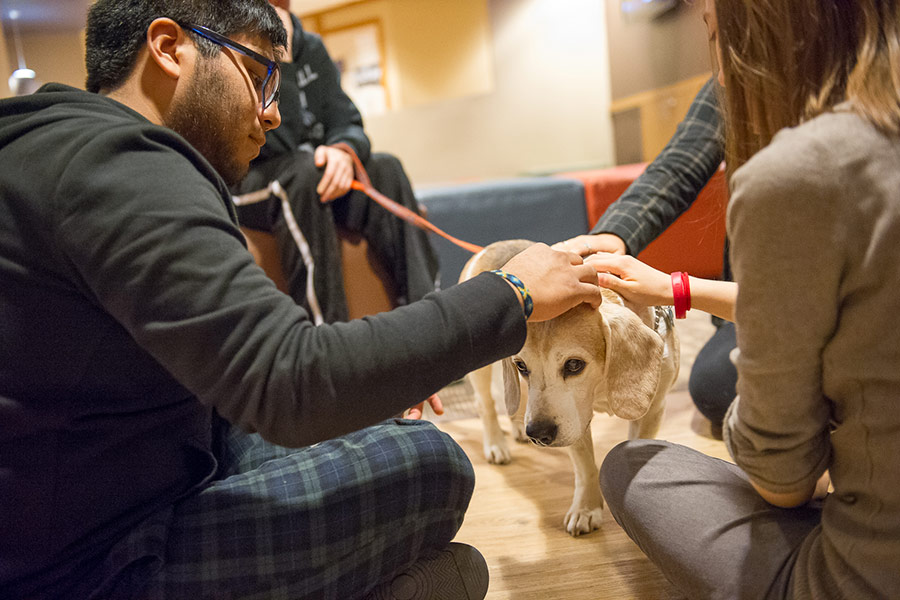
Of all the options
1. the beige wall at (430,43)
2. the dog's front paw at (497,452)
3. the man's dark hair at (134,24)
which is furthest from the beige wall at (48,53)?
the beige wall at (430,43)

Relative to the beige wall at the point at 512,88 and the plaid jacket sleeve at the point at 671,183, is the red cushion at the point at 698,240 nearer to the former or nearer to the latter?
the plaid jacket sleeve at the point at 671,183

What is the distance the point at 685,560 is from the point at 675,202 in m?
1.06

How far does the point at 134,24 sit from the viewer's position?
1.01 metres

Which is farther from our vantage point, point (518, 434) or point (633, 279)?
point (518, 434)

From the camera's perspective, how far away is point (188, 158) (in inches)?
→ 35.5

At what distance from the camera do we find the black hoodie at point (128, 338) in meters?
0.77

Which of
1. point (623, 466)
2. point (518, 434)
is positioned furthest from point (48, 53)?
point (623, 466)

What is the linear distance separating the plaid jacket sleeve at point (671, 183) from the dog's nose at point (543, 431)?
20.8 inches

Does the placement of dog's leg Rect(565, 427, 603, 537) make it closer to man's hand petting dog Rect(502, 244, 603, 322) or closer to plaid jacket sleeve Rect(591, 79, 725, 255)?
plaid jacket sleeve Rect(591, 79, 725, 255)

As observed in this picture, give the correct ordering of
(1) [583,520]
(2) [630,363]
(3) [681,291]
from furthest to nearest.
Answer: (1) [583,520] < (2) [630,363] < (3) [681,291]

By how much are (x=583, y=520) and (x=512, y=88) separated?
5550mm

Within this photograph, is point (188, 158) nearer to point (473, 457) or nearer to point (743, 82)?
point (743, 82)

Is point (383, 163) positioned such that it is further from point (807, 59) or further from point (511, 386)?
point (807, 59)

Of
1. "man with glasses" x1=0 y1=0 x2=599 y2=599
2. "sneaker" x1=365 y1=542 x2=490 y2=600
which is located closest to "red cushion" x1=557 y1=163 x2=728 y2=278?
"man with glasses" x1=0 y1=0 x2=599 y2=599
